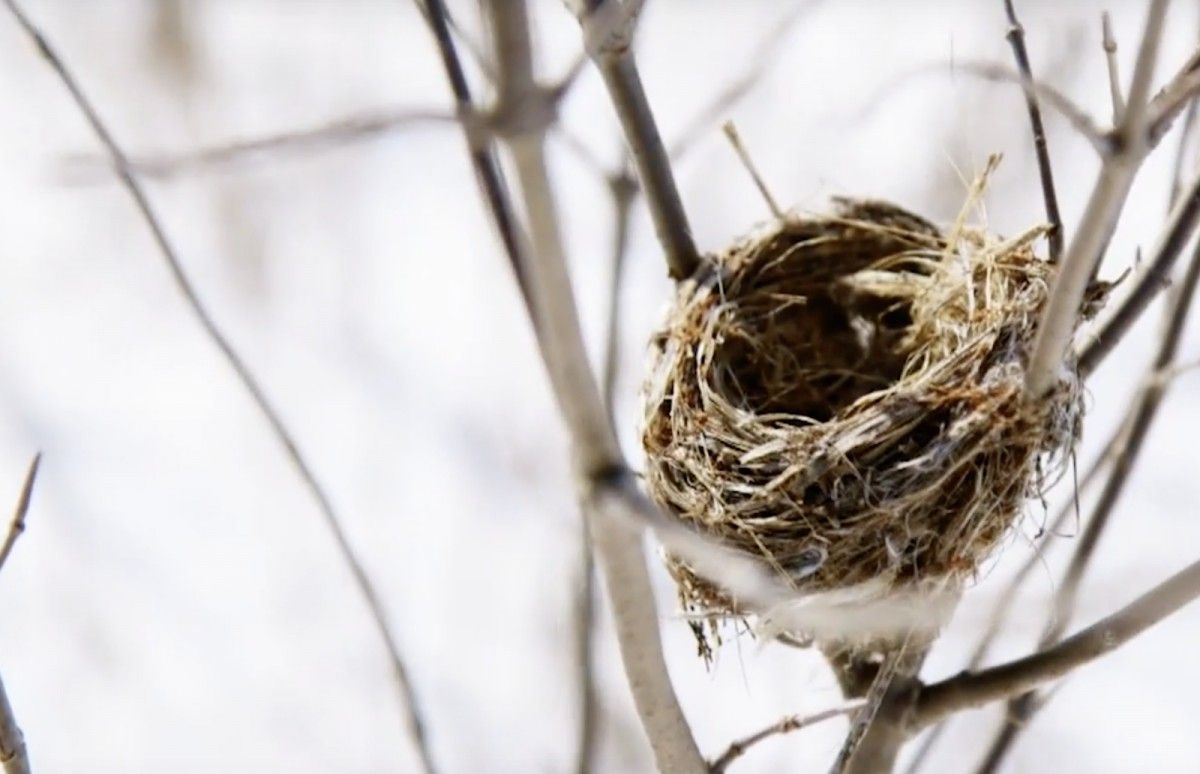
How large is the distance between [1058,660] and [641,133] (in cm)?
64

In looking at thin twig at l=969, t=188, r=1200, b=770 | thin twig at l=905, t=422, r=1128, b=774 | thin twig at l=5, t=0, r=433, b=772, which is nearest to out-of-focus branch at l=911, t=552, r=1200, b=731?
thin twig at l=905, t=422, r=1128, b=774

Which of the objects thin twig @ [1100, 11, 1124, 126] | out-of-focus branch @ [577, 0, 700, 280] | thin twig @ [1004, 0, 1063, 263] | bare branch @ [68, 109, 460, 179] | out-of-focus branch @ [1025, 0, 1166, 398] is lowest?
out-of-focus branch @ [1025, 0, 1166, 398]

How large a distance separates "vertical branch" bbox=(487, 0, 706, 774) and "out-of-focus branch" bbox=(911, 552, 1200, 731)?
403 mm

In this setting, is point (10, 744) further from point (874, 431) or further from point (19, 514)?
point (874, 431)

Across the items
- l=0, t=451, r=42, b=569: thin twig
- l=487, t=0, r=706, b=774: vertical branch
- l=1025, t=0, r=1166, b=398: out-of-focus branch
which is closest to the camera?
l=487, t=0, r=706, b=774: vertical branch

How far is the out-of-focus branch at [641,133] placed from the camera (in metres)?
1.56

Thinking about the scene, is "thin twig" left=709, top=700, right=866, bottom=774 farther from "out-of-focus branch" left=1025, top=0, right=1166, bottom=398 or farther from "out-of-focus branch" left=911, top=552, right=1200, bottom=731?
"out-of-focus branch" left=1025, top=0, right=1166, bottom=398

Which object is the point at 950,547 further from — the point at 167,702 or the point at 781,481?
the point at 167,702

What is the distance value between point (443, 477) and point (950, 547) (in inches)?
111

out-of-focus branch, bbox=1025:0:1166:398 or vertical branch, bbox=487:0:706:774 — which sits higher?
out-of-focus branch, bbox=1025:0:1166:398

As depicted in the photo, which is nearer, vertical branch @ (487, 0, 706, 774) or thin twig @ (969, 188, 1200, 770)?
vertical branch @ (487, 0, 706, 774)

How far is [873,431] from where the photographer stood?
5.53 feet

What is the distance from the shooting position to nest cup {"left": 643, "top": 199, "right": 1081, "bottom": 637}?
1.63 metres

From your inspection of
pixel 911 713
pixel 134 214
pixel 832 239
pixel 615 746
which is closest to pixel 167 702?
pixel 134 214
